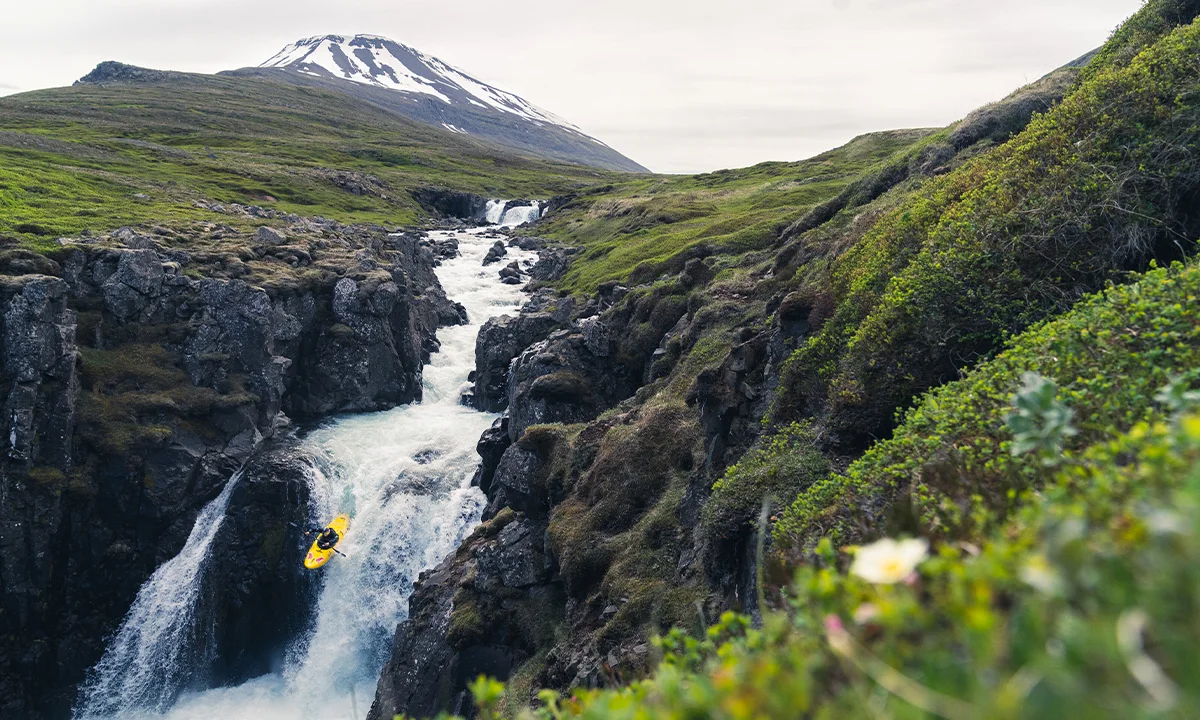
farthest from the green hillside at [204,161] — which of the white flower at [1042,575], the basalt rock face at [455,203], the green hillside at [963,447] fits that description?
the white flower at [1042,575]

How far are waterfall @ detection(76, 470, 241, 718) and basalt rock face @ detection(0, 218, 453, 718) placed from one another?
2.53ft

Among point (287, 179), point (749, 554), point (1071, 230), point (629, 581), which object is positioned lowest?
point (629, 581)

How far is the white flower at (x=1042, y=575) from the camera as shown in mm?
2074

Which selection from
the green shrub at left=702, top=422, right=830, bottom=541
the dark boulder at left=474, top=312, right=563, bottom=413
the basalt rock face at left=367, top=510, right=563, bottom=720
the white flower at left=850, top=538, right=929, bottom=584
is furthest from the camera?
the dark boulder at left=474, top=312, right=563, bottom=413

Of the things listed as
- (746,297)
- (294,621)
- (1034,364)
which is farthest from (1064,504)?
(294,621)

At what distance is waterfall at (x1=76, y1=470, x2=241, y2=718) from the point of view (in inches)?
1118

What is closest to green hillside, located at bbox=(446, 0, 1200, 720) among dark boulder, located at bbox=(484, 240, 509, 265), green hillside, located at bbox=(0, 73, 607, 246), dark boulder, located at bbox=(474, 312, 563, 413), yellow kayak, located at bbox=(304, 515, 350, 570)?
yellow kayak, located at bbox=(304, 515, 350, 570)

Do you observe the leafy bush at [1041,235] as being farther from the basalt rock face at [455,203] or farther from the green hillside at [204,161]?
the basalt rock face at [455,203]

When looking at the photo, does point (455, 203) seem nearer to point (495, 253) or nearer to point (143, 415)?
point (495, 253)

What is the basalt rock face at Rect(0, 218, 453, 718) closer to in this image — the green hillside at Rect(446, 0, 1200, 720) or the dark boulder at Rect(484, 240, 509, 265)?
the green hillside at Rect(446, 0, 1200, 720)

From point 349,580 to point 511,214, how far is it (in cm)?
8863

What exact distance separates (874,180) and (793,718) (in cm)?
2911

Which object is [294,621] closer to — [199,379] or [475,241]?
[199,379]

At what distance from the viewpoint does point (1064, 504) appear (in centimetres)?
309
